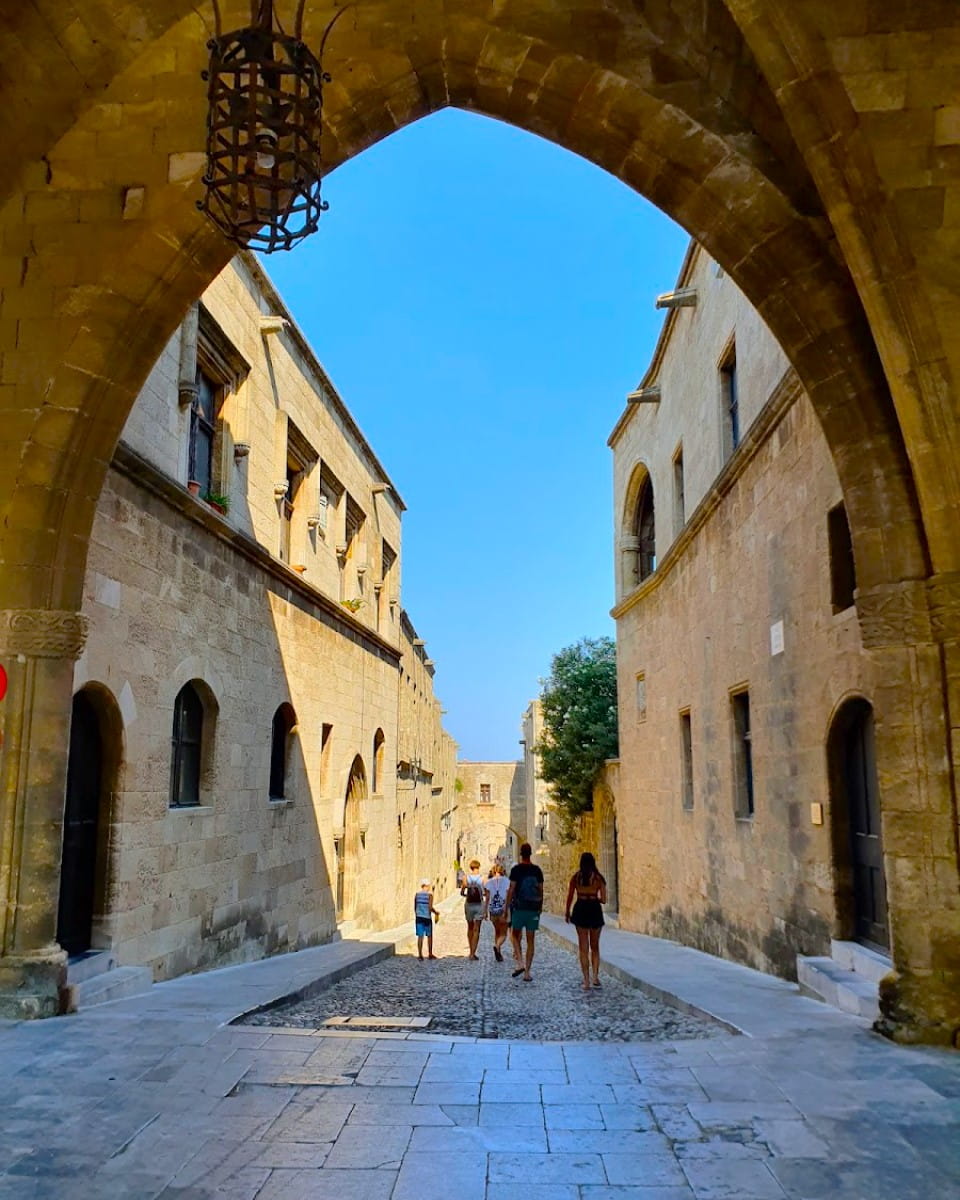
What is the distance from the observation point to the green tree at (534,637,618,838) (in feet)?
73.8

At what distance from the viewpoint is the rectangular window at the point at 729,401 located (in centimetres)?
1110

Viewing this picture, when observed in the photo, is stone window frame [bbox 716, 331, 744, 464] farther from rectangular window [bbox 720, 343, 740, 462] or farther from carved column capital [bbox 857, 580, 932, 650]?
carved column capital [bbox 857, 580, 932, 650]

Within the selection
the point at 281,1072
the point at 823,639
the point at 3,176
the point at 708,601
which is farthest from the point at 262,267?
the point at 281,1072

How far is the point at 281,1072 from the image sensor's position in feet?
14.7

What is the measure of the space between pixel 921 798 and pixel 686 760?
27.0 ft

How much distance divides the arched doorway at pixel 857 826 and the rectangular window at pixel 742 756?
2.79 meters

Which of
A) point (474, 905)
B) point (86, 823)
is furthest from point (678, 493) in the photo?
point (86, 823)

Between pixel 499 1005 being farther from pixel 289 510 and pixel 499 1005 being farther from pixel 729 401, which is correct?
pixel 289 510

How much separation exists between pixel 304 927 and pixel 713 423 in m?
8.14

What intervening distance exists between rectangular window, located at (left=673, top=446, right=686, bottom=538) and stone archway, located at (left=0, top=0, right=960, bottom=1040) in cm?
836

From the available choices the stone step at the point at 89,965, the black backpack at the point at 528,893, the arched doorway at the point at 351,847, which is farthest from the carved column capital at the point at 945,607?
the arched doorway at the point at 351,847

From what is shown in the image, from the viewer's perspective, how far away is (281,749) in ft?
39.7

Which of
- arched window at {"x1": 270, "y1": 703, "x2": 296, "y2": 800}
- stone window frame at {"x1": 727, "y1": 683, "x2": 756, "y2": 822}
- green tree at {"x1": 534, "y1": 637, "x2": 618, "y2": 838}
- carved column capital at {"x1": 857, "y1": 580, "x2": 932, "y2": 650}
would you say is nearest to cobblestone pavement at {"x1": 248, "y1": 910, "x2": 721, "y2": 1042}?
stone window frame at {"x1": 727, "y1": 683, "x2": 756, "y2": 822}

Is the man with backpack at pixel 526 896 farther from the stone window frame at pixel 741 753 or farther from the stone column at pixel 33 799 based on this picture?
the stone column at pixel 33 799
